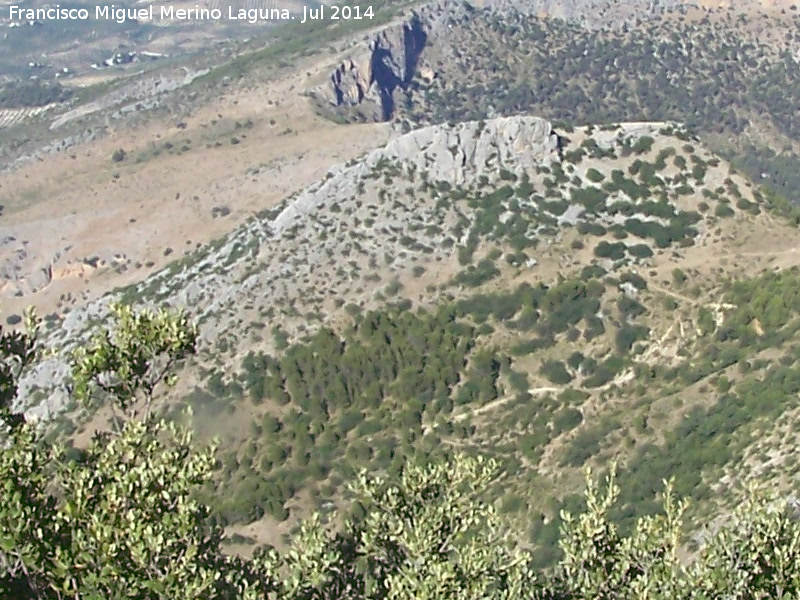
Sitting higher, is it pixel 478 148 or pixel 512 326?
pixel 478 148

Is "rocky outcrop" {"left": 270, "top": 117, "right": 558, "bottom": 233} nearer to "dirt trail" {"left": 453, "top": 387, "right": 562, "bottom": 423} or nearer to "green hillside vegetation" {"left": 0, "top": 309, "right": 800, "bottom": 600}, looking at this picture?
"dirt trail" {"left": 453, "top": 387, "right": 562, "bottom": 423}

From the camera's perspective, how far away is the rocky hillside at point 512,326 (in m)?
39.0

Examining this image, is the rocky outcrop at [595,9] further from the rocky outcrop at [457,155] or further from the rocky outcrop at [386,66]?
the rocky outcrop at [457,155]

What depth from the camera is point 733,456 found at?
3484 cm

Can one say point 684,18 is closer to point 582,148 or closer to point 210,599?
point 582,148

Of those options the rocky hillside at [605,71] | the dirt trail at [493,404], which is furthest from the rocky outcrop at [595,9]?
the dirt trail at [493,404]

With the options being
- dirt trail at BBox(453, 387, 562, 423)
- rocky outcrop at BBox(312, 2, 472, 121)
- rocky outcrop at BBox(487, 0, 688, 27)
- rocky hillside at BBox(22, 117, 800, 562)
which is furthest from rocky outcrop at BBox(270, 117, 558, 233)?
rocky outcrop at BBox(487, 0, 688, 27)

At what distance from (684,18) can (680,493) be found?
97312 millimetres

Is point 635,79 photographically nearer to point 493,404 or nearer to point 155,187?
point 155,187

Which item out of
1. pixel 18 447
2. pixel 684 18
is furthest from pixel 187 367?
pixel 684 18

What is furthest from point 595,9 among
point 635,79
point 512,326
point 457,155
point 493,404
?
point 493,404

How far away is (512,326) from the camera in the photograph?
155 feet

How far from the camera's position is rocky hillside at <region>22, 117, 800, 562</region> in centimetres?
3900

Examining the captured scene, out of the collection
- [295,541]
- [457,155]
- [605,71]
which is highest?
[295,541]
